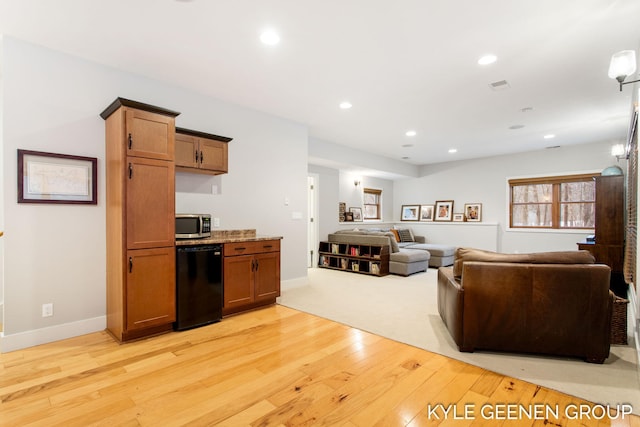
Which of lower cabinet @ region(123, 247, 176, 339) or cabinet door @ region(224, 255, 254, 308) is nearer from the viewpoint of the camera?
lower cabinet @ region(123, 247, 176, 339)

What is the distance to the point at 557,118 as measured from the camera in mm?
4805

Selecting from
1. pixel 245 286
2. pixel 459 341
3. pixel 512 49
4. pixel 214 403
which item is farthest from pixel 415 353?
pixel 512 49

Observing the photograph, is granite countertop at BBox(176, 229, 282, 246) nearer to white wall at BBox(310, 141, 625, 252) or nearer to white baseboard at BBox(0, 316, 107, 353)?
white baseboard at BBox(0, 316, 107, 353)

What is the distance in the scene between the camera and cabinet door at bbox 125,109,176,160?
2.81 metres

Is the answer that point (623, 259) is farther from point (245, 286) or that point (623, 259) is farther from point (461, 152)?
point (245, 286)

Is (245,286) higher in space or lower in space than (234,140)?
lower

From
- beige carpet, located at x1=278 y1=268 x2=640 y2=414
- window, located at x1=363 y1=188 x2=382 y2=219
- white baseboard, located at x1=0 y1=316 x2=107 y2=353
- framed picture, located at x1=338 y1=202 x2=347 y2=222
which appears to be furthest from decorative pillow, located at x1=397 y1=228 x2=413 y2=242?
white baseboard, located at x1=0 y1=316 x2=107 y2=353

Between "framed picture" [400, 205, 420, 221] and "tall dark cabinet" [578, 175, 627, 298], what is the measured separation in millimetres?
4570

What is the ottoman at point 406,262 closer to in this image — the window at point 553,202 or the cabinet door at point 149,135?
the window at point 553,202

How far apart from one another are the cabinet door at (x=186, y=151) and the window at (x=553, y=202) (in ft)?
23.5

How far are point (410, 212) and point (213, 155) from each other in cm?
671

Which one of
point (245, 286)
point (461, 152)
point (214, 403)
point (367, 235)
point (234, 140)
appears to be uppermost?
point (461, 152)

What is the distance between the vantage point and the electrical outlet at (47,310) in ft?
9.24

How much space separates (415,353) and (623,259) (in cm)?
399
